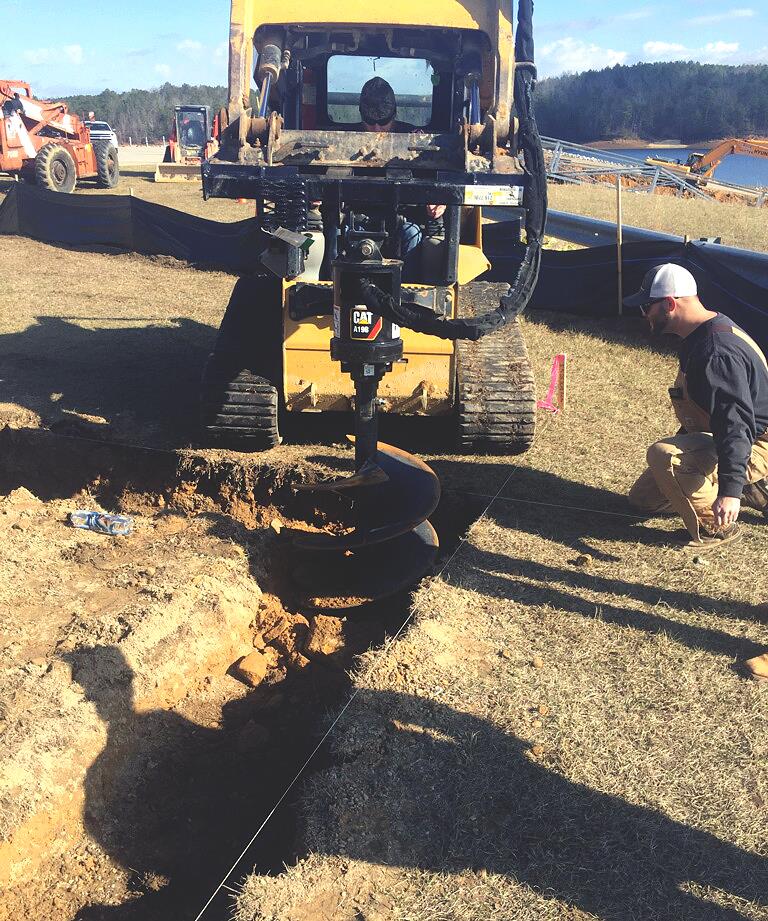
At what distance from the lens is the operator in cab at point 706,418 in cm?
485

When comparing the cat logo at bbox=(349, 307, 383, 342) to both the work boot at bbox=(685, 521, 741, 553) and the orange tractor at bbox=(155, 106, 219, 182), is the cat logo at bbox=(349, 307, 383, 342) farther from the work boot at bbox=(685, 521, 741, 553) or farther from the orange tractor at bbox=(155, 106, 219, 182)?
the orange tractor at bbox=(155, 106, 219, 182)

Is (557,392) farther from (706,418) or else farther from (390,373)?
(706,418)

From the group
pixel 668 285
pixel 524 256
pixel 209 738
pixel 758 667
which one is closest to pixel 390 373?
pixel 524 256

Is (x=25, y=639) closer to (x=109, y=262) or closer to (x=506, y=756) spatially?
(x=506, y=756)

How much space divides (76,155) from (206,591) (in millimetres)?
24200

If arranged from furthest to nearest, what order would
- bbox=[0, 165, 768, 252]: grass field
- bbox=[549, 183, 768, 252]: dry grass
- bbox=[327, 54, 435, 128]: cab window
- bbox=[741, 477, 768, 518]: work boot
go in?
bbox=[0, 165, 768, 252]: grass field < bbox=[549, 183, 768, 252]: dry grass < bbox=[327, 54, 435, 128]: cab window < bbox=[741, 477, 768, 518]: work boot

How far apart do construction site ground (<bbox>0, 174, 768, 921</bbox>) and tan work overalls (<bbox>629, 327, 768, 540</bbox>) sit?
1.10 feet

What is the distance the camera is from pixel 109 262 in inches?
637

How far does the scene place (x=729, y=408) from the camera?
4.94 metres

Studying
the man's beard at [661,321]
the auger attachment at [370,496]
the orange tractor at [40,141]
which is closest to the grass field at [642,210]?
the orange tractor at [40,141]

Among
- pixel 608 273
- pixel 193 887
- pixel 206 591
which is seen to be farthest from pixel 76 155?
pixel 193 887

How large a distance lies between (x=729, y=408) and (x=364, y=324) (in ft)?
6.72

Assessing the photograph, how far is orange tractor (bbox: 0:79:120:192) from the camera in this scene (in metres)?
23.7

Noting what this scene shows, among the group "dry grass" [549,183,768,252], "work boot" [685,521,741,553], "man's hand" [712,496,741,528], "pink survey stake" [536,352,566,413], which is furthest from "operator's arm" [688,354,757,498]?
"dry grass" [549,183,768,252]
